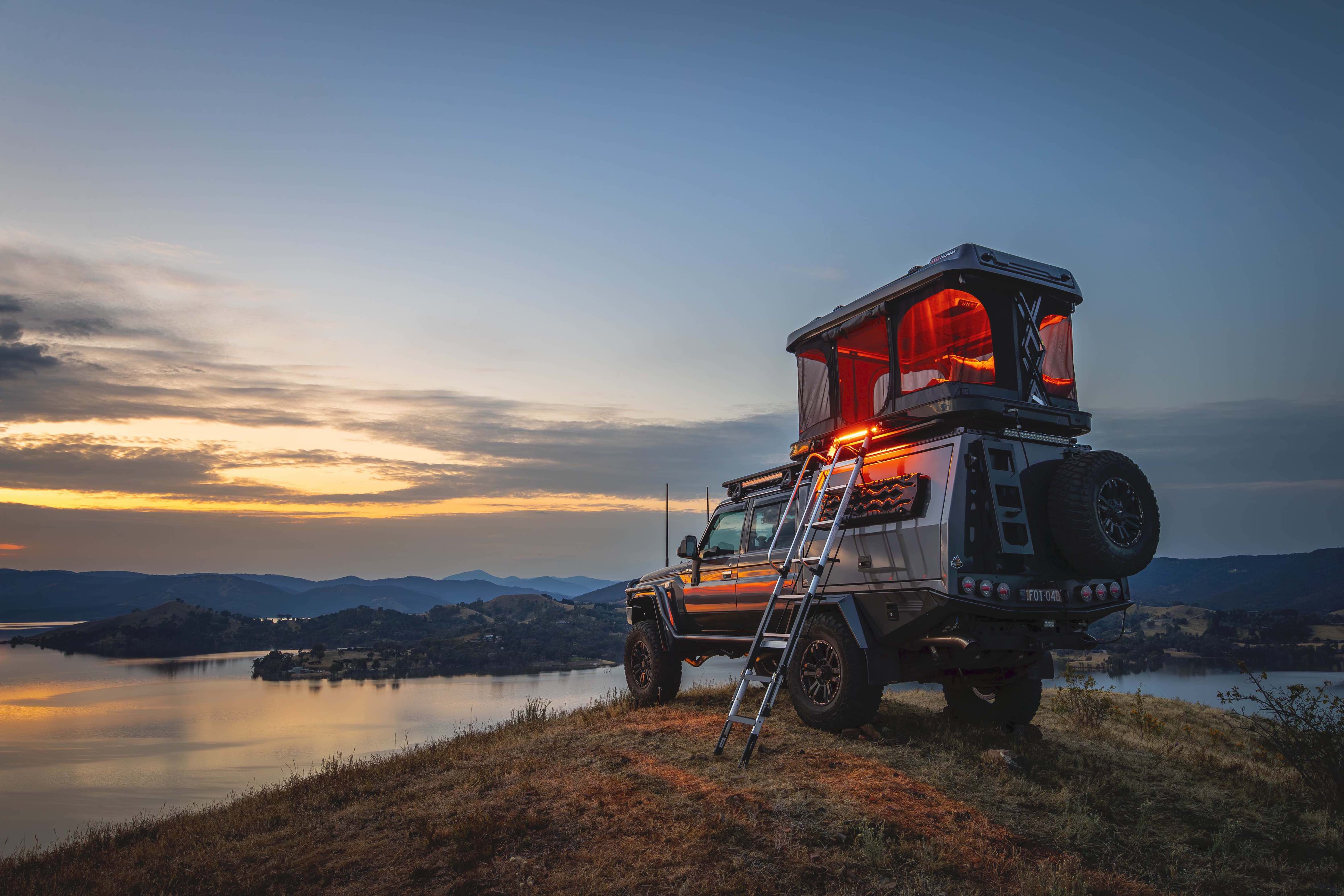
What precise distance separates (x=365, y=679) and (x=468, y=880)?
9048cm

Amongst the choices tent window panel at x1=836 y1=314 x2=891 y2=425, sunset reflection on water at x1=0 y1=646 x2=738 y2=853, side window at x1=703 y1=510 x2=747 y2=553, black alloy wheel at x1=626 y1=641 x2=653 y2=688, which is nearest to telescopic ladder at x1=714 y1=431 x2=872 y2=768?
tent window panel at x1=836 y1=314 x2=891 y2=425

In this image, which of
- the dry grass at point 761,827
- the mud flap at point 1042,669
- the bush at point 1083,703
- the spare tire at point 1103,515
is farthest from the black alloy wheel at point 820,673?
the bush at point 1083,703

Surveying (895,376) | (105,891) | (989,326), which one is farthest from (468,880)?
(989,326)

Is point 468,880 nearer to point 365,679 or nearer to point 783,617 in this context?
point 783,617

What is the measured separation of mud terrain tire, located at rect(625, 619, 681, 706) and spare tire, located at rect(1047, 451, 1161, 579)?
221 inches

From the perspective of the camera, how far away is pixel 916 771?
250 inches

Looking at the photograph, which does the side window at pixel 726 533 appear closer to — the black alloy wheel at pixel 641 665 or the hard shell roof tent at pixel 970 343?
the hard shell roof tent at pixel 970 343

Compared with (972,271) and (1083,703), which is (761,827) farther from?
(1083,703)

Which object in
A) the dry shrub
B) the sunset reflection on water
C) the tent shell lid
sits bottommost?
the sunset reflection on water

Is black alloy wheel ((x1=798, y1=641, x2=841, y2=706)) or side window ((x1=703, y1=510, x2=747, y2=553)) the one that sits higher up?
side window ((x1=703, y1=510, x2=747, y2=553))

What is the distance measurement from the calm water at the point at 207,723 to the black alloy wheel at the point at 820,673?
18.8ft

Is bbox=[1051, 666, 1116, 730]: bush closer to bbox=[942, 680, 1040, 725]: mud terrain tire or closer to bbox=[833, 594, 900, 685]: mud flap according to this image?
bbox=[942, 680, 1040, 725]: mud terrain tire

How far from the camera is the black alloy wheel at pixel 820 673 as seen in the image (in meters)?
7.27

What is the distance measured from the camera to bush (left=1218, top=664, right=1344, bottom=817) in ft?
22.1
